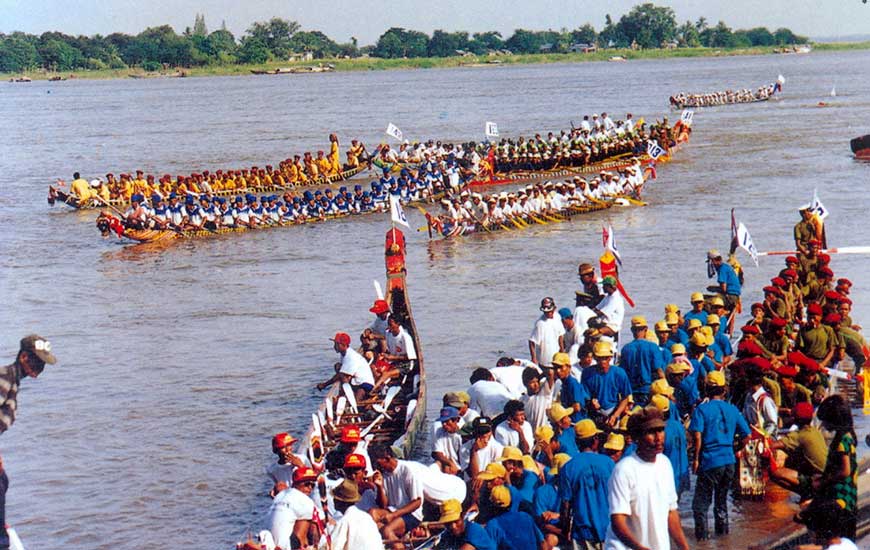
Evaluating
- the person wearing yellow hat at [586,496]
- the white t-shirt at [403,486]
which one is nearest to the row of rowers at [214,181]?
the white t-shirt at [403,486]

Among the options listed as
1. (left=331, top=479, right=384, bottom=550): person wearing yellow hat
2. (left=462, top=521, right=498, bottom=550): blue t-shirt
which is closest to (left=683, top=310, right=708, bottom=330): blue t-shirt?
→ (left=462, top=521, right=498, bottom=550): blue t-shirt

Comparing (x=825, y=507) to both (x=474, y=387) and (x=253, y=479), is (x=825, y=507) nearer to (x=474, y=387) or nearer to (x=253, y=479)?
(x=474, y=387)

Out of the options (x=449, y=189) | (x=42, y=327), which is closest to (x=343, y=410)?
(x=42, y=327)

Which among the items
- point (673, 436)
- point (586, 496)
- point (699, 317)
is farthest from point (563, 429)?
point (699, 317)

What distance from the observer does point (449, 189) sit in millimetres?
40125

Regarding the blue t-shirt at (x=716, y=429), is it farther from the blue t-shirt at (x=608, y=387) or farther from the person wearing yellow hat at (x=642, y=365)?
the person wearing yellow hat at (x=642, y=365)

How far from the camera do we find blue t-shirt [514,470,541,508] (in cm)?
903

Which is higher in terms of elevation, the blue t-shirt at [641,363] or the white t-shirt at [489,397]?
the blue t-shirt at [641,363]

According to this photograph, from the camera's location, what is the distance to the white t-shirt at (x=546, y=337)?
14.6 metres

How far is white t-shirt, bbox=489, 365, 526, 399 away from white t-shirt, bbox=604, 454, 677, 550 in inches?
212

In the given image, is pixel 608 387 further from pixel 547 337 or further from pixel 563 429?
pixel 547 337

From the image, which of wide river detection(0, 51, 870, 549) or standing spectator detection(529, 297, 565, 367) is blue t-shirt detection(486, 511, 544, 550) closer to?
wide river detection(0, 51, 870, 549)

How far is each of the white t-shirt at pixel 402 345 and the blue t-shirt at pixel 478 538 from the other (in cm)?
797

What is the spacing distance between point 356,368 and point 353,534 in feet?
20.8
